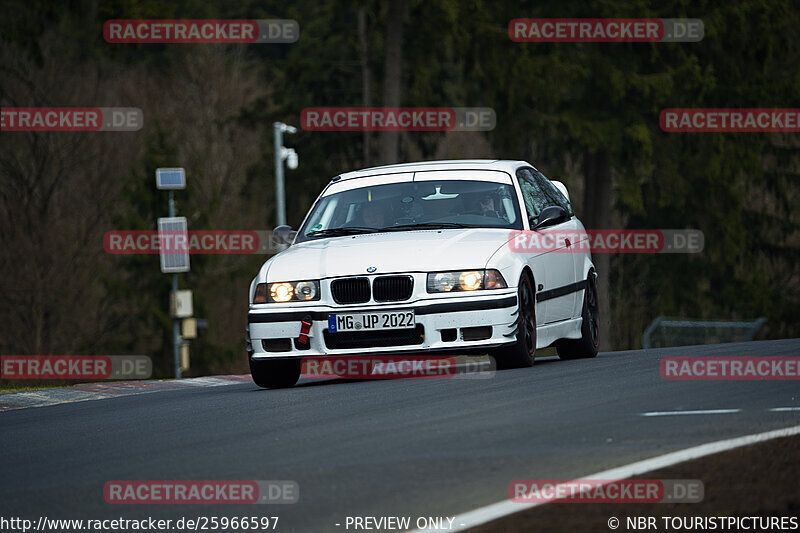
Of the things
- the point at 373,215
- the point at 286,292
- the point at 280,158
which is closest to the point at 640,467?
the point at 286,292

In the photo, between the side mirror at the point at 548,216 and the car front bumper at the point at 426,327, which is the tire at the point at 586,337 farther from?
the car front bumper at the point at 426,327

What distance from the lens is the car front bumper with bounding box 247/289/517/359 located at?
10.9 meters

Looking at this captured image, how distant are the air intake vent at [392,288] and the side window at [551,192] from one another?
3.21 metres

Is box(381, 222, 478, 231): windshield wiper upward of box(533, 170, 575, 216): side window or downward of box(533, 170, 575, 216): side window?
downward

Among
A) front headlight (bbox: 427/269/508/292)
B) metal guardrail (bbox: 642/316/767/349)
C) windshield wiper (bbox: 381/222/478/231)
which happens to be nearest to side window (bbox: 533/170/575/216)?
windshield wiper (bbox: 381/222/478/231)

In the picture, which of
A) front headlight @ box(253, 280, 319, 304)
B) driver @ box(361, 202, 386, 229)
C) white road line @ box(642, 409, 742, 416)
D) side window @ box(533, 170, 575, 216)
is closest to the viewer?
white road line @ box(642, 409, 742, 416)

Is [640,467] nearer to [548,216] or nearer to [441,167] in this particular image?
[548,216]

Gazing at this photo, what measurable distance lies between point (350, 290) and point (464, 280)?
856 mm

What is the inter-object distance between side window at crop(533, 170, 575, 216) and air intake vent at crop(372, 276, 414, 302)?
10.5ft

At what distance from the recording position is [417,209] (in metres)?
12.3

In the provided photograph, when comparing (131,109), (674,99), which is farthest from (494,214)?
(131,109)

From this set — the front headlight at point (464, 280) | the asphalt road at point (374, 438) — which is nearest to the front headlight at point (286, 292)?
the asphalt road at point (374, 438)

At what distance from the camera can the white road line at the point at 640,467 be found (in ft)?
18.8

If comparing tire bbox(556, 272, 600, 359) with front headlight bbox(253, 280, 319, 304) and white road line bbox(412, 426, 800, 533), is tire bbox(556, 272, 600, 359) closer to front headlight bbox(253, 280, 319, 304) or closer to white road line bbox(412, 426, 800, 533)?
front headlight bbox(253, 280, 319, 304)
